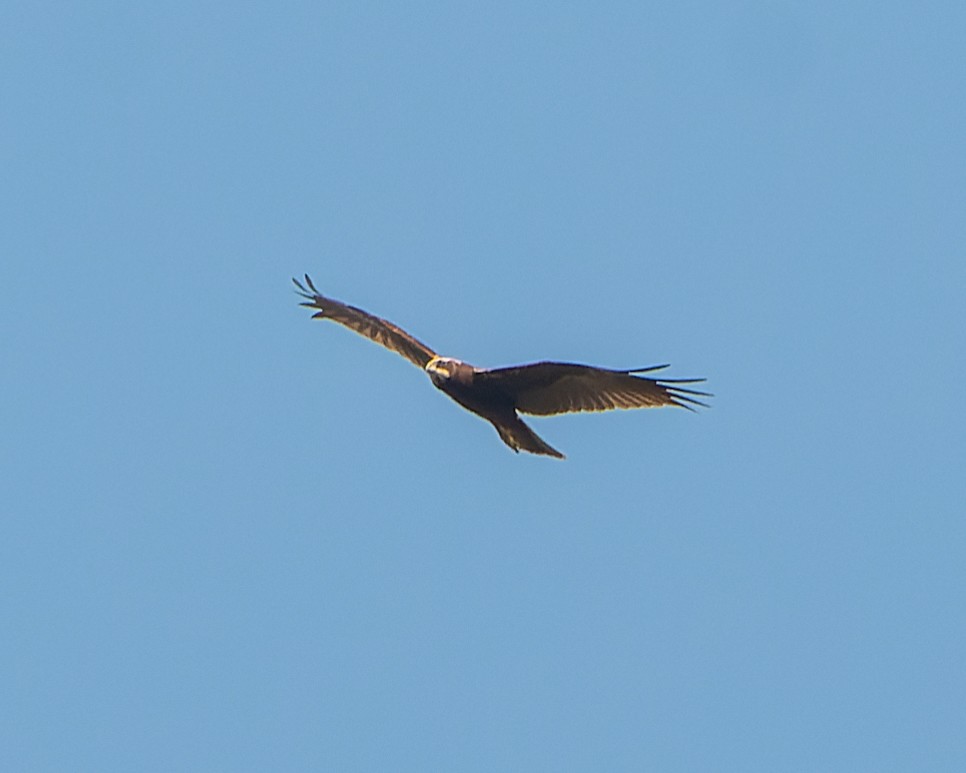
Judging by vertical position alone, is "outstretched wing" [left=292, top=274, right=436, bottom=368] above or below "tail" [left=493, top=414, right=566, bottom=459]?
above

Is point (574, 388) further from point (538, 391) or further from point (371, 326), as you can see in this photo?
point (371, 326)

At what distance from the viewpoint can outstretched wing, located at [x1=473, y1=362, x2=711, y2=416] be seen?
1377 centimetres

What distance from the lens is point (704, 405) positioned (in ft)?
44.0

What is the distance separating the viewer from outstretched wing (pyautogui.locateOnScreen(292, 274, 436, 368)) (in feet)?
52.2

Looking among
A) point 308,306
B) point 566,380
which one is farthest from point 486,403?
point 308,306

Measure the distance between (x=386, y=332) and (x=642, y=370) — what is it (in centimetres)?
355

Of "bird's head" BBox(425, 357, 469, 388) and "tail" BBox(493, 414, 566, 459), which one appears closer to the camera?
"bird's head" BBox(425, 357, 469, 388)

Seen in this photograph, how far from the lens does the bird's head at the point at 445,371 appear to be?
14.2 meters

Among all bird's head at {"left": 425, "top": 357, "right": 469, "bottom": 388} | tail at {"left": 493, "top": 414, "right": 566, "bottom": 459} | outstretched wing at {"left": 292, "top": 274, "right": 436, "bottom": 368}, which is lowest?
tail at {"left": 493, "top": 414, "right": 566, "bottom": 459}

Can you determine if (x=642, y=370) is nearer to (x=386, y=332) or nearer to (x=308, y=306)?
(x=386, y=332)

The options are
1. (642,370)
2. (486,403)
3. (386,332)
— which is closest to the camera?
(642,370)

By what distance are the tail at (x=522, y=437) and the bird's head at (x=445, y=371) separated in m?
0.59

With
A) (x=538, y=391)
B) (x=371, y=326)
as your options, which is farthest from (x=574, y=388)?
(x=371, y=326)

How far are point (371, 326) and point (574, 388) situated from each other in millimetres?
2885
